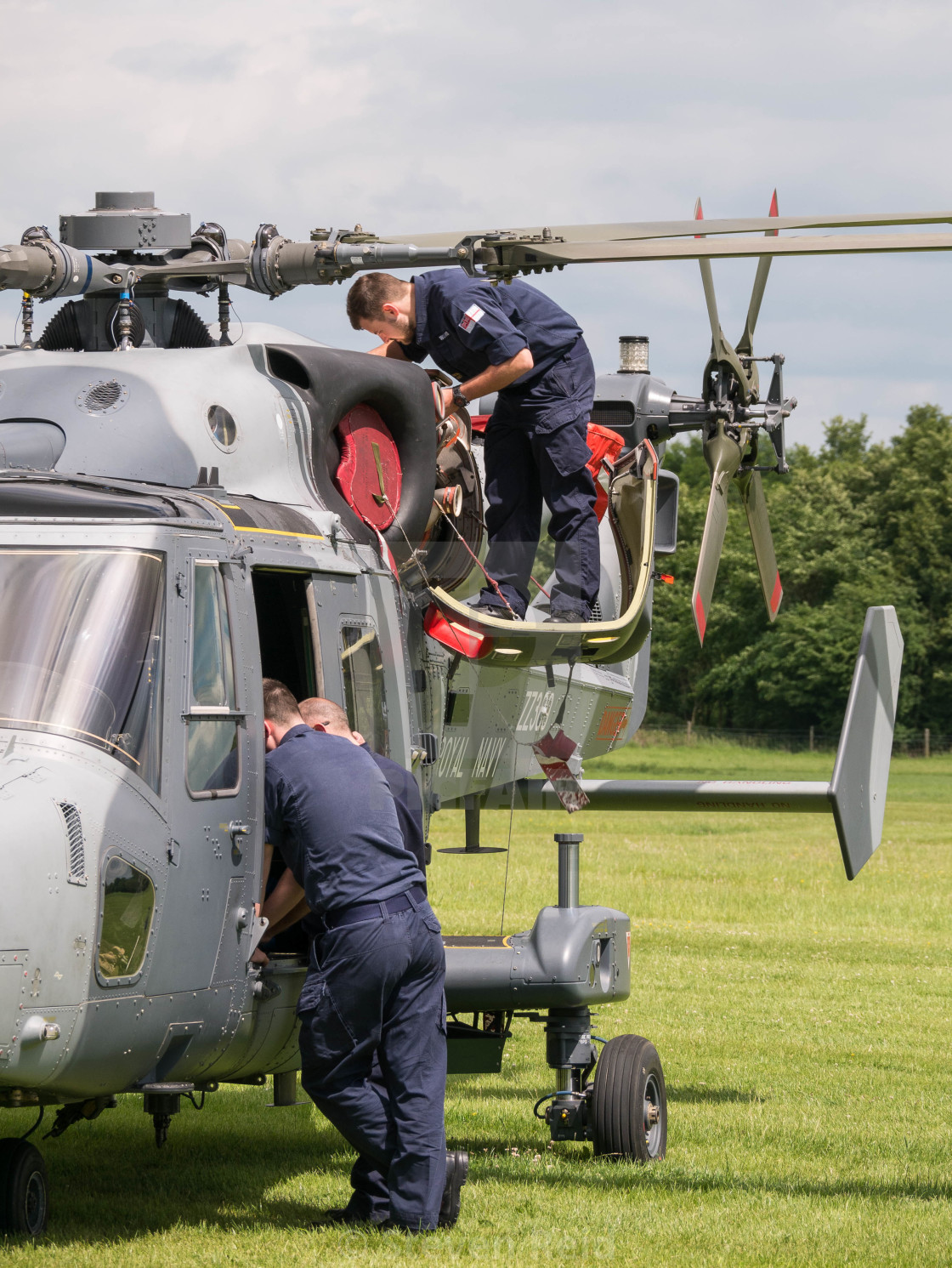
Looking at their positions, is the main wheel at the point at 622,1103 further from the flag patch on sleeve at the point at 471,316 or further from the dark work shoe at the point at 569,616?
the flag patch on sleeve at the point at 471,316

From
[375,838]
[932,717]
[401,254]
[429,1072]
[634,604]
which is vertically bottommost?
[932,717]

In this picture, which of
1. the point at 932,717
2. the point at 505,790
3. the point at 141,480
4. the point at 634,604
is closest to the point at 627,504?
the point at 634,604

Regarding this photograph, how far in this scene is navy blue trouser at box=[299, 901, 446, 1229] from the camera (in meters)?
6.02

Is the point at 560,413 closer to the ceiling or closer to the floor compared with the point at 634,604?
closer to the ceiling

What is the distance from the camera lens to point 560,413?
26.8 feet

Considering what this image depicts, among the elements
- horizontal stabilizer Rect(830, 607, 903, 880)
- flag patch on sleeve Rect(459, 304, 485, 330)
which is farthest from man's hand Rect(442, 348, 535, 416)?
horizontal stabilizer Rect(830, 607, 903, 880)

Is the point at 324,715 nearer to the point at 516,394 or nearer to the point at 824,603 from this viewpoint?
the point at 516,394

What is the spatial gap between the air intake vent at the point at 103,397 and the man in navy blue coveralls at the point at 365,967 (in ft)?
4.89

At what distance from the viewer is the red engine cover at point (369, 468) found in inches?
286

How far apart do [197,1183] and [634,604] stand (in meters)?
3.27

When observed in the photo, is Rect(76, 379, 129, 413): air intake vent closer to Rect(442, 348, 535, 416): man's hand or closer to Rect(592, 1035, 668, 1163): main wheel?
Rect(442, 348, 535, 416): man's hand

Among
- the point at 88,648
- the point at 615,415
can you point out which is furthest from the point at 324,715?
the point at 615,415

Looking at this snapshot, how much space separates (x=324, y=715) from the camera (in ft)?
20.9

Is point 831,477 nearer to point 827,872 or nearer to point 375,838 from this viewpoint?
point 827,872
